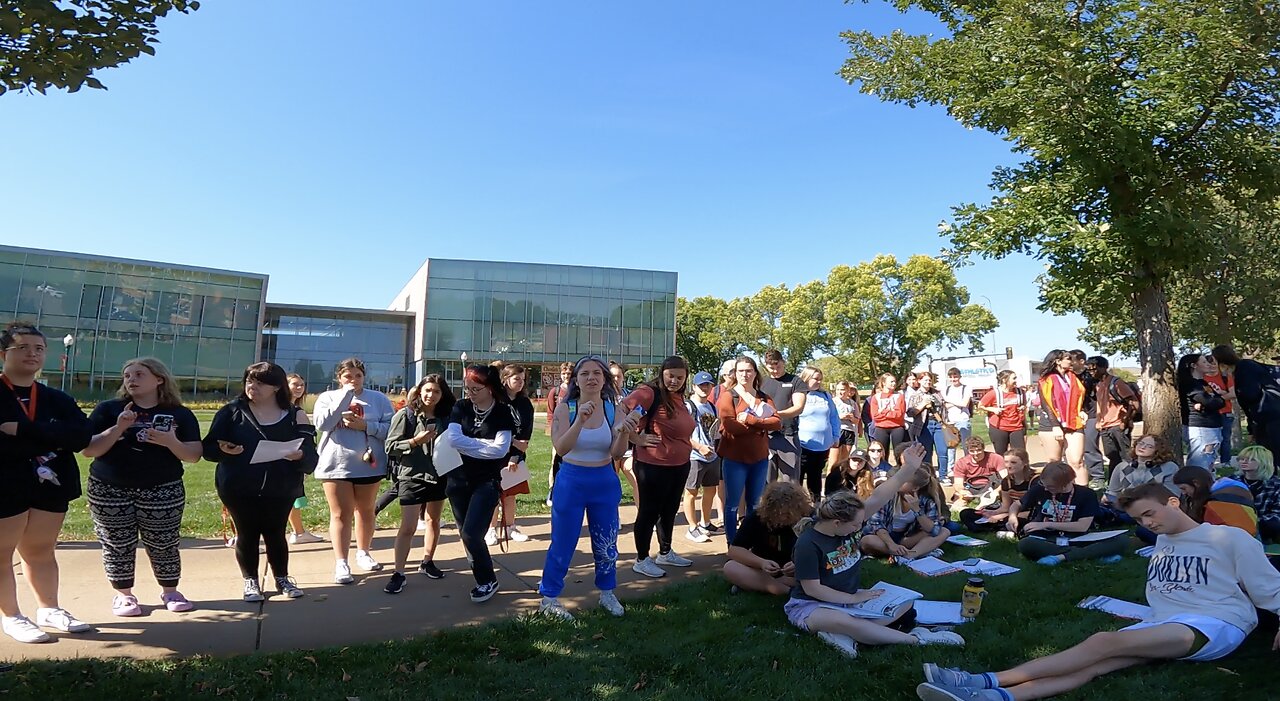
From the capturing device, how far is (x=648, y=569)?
219 inches

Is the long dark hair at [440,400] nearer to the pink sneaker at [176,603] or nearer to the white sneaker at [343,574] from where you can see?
the white sneaker at [343,574]

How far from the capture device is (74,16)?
3.67m

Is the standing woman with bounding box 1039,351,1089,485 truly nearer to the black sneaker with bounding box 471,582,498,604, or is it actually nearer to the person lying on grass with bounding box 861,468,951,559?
the person lying on grass with bounding box 861,468,951,559

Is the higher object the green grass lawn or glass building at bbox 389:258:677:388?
glass building at bbox 389:258:677:388

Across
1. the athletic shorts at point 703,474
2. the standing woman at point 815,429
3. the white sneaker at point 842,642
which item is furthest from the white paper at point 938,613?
the standing woman at point 815,429

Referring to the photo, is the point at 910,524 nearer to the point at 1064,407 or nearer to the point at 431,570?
the point at 1064,407

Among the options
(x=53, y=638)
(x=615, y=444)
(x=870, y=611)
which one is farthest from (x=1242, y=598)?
(x=53, y=638)

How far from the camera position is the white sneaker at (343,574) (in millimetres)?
5297

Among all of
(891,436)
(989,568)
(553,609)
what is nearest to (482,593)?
(553,609)

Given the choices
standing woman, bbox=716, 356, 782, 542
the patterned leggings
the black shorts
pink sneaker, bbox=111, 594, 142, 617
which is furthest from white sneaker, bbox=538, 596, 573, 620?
pink sneaker, bbox=111, 594, 142, 617

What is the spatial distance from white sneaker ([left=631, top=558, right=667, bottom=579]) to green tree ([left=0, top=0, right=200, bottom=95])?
473cm

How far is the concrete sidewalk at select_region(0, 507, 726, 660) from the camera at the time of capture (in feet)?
13.1

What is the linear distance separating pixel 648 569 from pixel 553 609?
4.16 feet

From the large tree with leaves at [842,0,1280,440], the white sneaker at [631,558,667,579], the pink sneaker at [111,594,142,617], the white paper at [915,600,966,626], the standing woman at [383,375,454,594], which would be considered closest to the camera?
the white paper at [915,600,966,626]
